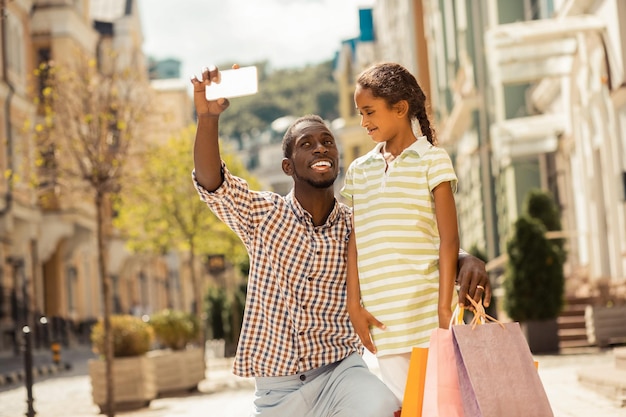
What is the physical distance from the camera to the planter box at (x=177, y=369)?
56.5 feet

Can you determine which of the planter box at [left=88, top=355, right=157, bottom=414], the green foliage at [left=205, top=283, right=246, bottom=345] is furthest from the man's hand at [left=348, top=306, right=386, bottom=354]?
the green foliage at [left=205, top=283, right=246, bottom=345]

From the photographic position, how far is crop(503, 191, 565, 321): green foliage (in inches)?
723

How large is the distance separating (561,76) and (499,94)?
19.8 ft

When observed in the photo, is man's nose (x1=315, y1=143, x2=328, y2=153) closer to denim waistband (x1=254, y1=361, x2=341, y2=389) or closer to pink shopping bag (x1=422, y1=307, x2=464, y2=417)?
denim waistband (x1=254, y1=361, x2=341, y2=389)

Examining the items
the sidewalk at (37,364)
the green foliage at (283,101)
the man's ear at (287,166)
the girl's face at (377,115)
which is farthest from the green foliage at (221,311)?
the green foliage at (283,101)

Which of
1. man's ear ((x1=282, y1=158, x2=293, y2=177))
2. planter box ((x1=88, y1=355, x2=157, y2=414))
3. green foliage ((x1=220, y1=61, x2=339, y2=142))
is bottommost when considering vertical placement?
planter box ((x1=88, y1=355, x2=157, y2=414))

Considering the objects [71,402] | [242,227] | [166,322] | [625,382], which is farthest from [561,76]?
[242,227]

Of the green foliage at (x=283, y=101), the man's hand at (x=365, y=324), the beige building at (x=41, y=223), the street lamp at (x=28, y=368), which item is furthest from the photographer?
the green foliage at (x=283, y=101)

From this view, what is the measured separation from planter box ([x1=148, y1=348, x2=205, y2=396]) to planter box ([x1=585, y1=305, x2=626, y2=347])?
576 cm

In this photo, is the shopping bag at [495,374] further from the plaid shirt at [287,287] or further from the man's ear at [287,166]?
the man's ear at [287,166]

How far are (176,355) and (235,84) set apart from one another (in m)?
13.3

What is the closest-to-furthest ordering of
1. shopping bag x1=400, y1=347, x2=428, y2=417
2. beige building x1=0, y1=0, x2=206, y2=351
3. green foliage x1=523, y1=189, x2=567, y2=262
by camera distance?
shopping bag x1=400, y1=347, x2=428, y2=417 < green foliage x1=523, y1=189, x2=567, y2=262 < beige building x1=0, y1=0, x2=206, y2=351

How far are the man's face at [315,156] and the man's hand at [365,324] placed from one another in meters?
0.52

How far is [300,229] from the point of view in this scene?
15.9 ft
